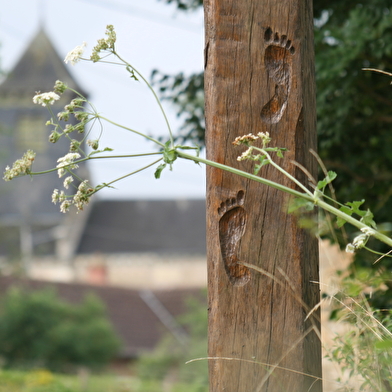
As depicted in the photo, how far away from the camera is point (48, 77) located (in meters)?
40.5

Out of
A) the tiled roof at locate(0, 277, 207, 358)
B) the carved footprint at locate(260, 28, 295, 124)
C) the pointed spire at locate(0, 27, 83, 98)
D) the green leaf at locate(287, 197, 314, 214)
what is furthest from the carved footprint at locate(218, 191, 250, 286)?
the pointed spire at locate(0, 27, 83, 98)

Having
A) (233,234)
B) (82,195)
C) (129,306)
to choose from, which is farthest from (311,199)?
(129,306)

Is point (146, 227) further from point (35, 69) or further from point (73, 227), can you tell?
point (35, 69)

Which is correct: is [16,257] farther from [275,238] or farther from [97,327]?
[275,238]

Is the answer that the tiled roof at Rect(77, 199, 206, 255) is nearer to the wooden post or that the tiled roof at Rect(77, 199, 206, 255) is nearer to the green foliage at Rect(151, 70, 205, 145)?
the green foliage at Rect(151, 70, 205, 145)

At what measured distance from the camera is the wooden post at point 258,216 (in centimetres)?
154

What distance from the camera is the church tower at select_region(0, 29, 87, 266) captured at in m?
38.3

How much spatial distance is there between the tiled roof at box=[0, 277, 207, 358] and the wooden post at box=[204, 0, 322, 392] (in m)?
21.0

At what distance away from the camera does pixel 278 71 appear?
1615mm

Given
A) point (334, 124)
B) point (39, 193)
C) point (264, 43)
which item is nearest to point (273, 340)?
point (264, 43)

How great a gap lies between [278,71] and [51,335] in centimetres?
1731

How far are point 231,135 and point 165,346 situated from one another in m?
18.4

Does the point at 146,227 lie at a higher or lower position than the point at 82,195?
lower

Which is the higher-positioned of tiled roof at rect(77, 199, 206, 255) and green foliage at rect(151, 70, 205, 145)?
green foliage at rect(151, 70, 205, 145)
